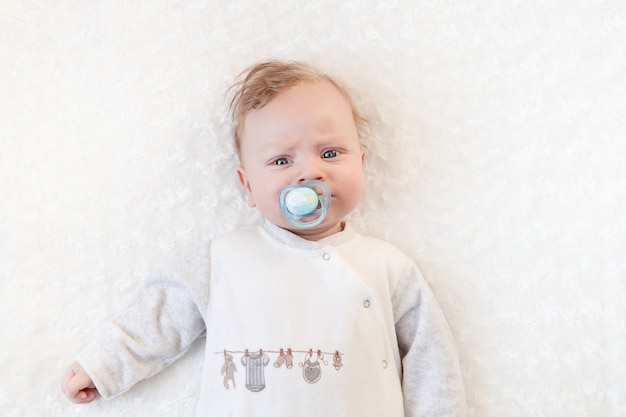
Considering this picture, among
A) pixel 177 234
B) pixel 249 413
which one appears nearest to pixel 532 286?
pixel 249 413

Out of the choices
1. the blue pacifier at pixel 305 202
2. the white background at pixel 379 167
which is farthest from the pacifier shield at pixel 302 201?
the white background at pixel 379 167

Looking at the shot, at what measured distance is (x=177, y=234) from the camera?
1477 mm

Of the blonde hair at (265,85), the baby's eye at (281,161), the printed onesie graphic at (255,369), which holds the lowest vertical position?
the printed onesie graphic at (255,369)

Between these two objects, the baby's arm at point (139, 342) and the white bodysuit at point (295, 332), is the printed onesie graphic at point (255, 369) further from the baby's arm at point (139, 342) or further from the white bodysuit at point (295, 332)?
the baby's arm at point (139, 342)

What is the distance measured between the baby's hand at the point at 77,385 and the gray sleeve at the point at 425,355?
0.64 metres

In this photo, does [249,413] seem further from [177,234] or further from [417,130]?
[417,130]

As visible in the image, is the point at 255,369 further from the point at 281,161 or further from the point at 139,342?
the point at 281,161

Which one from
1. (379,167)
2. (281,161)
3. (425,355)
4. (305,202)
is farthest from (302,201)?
(425,355)

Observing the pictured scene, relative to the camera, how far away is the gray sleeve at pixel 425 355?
1.37m

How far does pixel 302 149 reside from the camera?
4.39ft

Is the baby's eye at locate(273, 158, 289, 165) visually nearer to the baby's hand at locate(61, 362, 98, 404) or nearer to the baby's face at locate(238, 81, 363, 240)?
the baby's face at locate(238, 81, 363, 240)

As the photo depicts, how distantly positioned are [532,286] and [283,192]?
1.92 feet

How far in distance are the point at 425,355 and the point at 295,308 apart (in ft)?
0.96

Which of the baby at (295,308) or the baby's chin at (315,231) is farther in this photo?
the baby's chin at (315,231)
